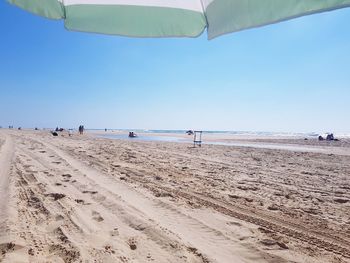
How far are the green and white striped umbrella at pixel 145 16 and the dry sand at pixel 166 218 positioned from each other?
8.91ft

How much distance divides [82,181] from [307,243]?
569cm

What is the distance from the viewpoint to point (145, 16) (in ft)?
7.08

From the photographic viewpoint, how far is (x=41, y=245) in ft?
12.3

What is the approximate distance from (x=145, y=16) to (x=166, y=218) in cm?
378

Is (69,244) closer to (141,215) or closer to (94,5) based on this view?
(141,215)

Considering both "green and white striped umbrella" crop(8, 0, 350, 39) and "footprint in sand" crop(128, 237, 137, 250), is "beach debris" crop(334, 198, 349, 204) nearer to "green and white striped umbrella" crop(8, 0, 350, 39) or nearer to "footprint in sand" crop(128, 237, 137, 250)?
"footprint in sand" crop(128, 237, 137, 250)

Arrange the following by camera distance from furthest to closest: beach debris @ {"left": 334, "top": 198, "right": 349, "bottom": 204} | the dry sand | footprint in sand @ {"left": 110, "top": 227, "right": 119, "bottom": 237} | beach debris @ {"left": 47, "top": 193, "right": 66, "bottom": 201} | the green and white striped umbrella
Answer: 1. beach debris @ {"left": 334, "top": 198, "right": 349, "bottom": 204}
2. beach debris @ {"left": 47, "top": 193, "right": 66, "bottom": 201}
3. footprint in sand @ {"left": 110, "top": 227, "right": 119, "bottom": 237}
4. the dry sand
5. the green and white striped umbrella

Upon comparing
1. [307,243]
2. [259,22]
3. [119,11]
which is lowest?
[307,243]

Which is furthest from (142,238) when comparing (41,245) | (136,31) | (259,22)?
(259,22)

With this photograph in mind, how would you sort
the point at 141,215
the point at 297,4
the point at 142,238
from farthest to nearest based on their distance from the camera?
the point at 141,215 → the point at 142,238 → the point at 297,4

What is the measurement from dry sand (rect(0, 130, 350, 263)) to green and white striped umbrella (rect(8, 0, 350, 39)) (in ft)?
8.91

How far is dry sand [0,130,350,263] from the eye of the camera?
3.75 meters

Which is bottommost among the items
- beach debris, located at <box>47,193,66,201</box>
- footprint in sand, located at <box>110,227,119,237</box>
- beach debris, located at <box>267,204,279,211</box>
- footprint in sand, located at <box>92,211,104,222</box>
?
footprint in sand, located at <box>110,227,119,237</box>

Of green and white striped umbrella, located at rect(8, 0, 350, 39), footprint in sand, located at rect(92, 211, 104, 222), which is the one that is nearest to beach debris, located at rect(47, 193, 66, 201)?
footprint in sand, located at rect(92, 211, 104, 222)
